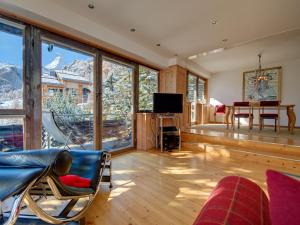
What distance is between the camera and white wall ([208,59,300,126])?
5.87 m

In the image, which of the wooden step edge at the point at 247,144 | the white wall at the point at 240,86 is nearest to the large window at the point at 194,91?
the white wall at the point at 240,86

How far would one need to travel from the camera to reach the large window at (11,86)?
7.58ft

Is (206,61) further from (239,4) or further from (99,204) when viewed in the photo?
(99,204)

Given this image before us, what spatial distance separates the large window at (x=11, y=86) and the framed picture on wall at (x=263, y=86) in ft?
23.5

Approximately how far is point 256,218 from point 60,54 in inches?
132

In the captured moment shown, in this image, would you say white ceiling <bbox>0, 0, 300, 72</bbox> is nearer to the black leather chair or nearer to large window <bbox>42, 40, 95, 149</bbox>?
large window <bbox>42, 40, 95, 149</bbox>

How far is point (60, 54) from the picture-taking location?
293 cm

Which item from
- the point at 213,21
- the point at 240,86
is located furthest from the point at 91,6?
the point at 240,86

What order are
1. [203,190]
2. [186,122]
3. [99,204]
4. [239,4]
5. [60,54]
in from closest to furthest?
[99,204], [203,190], [239,4], [60,54], [186,122]

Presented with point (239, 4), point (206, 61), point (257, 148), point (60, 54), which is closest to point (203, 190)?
point (257, 148)

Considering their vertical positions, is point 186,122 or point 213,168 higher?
point 186,122

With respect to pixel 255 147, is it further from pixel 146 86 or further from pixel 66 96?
pixel 66 96

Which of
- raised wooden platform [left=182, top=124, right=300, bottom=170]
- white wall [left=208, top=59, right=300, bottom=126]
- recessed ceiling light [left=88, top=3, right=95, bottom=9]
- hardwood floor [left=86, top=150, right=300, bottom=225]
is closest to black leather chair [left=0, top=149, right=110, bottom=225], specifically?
hardwood floor [left=86, top=150, right=300, bottom=225]

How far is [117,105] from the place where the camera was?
397 centimetres
